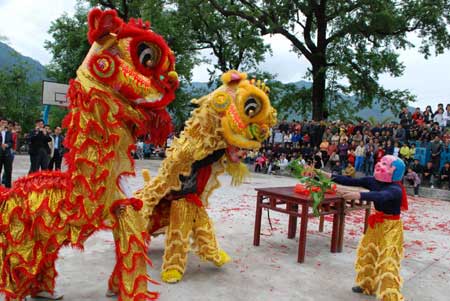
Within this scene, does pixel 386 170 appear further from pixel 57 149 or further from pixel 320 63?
pixel 320 63

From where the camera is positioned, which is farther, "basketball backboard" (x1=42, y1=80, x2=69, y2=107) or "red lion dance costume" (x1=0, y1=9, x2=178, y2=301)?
"basketball backboard" (x1=42, y1=80, x2=69, y2=107)

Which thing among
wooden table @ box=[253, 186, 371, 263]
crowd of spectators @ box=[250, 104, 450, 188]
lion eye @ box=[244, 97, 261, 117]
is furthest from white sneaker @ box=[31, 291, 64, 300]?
crowd of spectators @ box=[250, 104, 450, 188]

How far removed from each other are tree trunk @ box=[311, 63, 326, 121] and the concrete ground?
11944 millimetres

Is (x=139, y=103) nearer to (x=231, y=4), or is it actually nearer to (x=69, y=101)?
(x=69, y=101)

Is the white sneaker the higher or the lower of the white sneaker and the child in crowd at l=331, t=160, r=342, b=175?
the lower

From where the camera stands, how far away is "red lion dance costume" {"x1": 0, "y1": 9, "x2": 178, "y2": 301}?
2.63 meters

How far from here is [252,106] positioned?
3877mm

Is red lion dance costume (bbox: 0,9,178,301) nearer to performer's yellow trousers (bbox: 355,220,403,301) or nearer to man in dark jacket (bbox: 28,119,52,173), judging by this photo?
performer's yellow trousers (bbox: 355,220,403,301)

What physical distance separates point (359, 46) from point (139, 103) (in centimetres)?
1679

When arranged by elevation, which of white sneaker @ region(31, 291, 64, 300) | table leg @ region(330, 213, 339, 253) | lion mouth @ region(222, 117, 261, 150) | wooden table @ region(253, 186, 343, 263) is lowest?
white sneaker @ region(31, 291, 64, 300)

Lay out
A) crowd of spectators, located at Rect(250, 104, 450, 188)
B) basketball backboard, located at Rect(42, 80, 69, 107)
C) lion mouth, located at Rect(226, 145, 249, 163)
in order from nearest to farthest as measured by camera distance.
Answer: lion mouth, located at Rect(226, 145, 249, 163) → crowd of spectators, located at Rect(250, 104, 450, 188) → basketball backboard, located at Rect(42, 80, 69, 107)

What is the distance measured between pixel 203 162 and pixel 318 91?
15.1 meters

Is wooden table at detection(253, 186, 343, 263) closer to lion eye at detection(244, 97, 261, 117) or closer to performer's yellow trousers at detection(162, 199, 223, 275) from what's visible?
performer's yellow trousers at detection(162, 199, 223, 275)

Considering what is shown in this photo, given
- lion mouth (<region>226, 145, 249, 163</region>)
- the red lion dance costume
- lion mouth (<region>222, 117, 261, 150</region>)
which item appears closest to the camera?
the red lion dance costume
